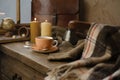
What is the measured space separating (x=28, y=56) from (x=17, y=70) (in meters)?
0.16

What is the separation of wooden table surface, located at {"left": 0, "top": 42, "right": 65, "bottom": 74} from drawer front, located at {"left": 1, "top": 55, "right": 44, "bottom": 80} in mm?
35

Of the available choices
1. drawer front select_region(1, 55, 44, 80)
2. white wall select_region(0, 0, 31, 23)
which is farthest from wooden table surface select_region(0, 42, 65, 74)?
white wall select_region(0, 0, 31, 23)

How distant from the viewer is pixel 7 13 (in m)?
1.71

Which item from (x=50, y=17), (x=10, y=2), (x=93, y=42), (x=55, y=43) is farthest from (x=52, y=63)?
(x=10, y=2)

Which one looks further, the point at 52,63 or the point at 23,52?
the point at 23,52

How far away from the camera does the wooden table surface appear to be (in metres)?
0.88

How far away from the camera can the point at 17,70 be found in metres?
1.11

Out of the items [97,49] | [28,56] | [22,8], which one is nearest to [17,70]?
[28,56]

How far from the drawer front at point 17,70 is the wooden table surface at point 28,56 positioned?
0.04 metres

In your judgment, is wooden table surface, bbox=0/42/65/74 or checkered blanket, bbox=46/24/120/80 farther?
wooden table surface, bbox=0/42/65/74

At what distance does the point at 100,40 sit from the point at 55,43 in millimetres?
346

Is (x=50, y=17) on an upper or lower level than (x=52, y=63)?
upper

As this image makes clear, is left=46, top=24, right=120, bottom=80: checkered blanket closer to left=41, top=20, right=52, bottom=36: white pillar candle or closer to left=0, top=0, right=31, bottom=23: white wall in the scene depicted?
left=41, top=20, right=52, bottom=36: white pillar candle

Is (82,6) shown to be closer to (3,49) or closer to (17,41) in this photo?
(17,41)
